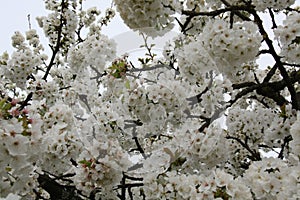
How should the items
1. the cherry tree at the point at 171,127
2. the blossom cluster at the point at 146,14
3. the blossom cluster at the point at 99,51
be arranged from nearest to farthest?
the cherry tree at the point at 171,127 → the blossom cluster at the point at 146,14 → the blossom cluster at the point at 99,51

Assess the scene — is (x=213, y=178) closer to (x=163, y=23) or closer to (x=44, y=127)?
(x=163, y=23)

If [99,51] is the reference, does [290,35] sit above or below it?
below

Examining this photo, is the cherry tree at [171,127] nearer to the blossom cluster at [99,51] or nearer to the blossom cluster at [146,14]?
the blossom cluster at [146,14]

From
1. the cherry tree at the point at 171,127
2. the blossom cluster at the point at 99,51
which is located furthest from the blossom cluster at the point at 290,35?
the blossom cluster at the point at 99,51

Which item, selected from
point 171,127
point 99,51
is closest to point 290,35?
point 171,127

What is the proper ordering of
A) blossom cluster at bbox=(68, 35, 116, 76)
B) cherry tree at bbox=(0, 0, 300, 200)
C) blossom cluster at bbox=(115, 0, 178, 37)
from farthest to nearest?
blossom cluster at bbox=(68, 35, 116, 76)
blossom cluster at bbox=(115, 0, 178, 37)
cherry tree at bbox=(0, 0, 300, 200)

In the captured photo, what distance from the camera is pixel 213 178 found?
2.74m

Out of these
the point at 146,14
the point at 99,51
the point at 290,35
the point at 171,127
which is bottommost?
the point at 171,127

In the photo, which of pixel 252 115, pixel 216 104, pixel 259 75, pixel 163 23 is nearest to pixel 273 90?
pixel 252 115

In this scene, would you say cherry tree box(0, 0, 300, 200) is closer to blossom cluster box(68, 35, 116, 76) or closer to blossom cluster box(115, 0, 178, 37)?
blossom cluster box(115, 0, 178, 37)

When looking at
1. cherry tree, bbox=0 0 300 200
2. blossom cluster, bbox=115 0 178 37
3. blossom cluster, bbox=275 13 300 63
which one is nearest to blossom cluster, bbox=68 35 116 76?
cherry tree, bbox=0 0 300 200

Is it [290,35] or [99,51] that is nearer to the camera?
[290,35]

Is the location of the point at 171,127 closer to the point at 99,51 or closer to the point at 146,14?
the point at 146,14

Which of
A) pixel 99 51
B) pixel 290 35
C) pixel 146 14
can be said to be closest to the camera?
Result: pixel 146 14
